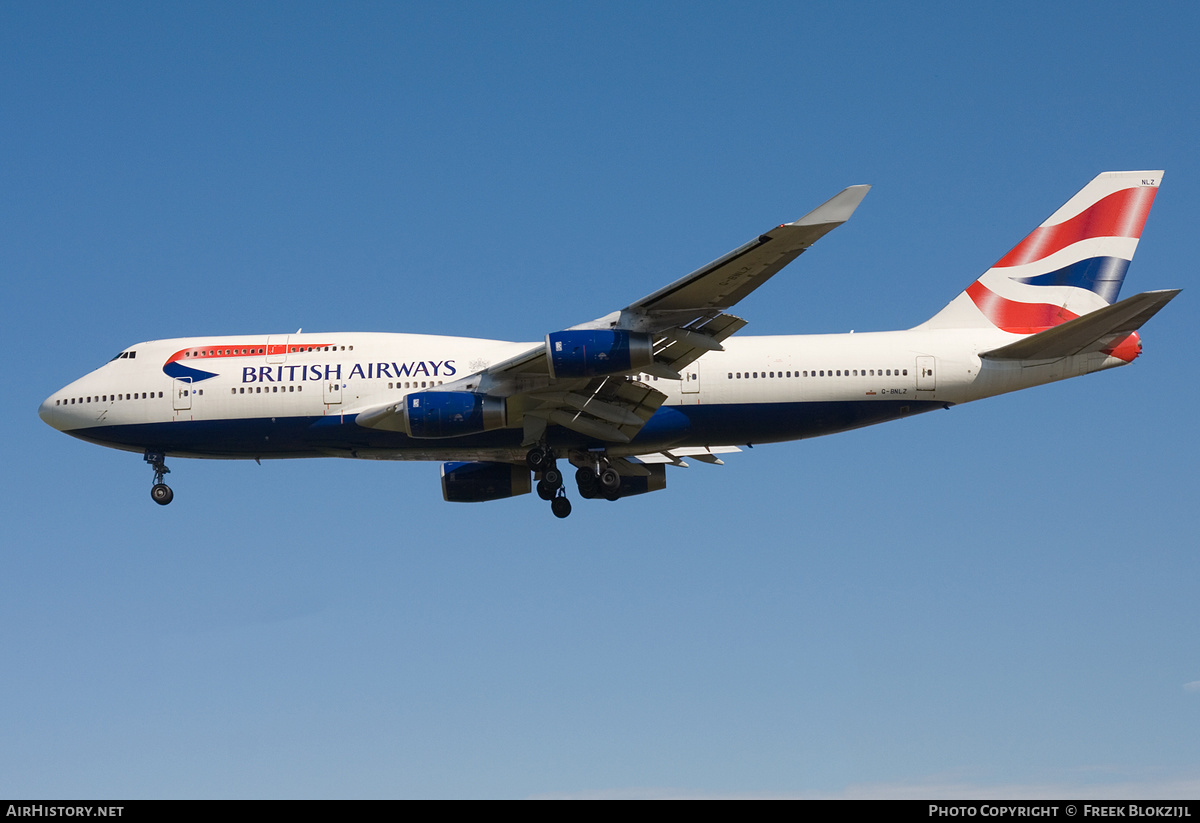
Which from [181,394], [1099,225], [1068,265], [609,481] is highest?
[1099,225]

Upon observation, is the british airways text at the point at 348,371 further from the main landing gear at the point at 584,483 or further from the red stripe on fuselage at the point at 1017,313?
the red stripe on fuselage at the point at 1017,313

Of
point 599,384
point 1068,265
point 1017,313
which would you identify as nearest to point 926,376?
point 1017,313

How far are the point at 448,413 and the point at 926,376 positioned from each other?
1122cm

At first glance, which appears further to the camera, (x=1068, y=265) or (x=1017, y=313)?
(x=1068, y=265)

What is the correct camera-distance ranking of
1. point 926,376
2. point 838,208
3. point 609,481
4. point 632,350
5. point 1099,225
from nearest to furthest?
point 838,208
point 632,350
point 926,376
point 609,481
point 1099,225

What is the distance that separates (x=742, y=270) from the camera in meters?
24.7

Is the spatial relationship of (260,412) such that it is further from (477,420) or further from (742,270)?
(742,270)

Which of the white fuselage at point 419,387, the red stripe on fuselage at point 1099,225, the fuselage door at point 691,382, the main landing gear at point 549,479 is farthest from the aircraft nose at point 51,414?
the red stripe on fuselage at point 1099,225

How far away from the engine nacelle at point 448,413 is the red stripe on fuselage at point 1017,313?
1282cm

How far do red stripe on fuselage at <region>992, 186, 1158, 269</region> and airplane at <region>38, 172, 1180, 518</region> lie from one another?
5 centimetres

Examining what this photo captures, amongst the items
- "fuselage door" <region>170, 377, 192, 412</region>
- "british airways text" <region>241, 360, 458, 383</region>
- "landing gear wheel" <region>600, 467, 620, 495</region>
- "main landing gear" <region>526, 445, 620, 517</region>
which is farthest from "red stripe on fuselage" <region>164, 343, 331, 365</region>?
"landing gear wheel" <region>600, 467, 620, 495</region>

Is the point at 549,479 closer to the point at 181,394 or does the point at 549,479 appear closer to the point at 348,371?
the point at 348,371

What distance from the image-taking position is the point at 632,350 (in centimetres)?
2614
